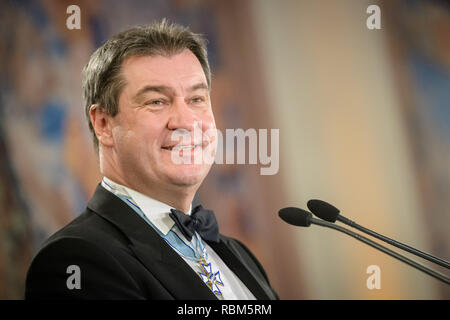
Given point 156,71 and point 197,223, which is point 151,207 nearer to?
point 197,223

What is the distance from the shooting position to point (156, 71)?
1749mm

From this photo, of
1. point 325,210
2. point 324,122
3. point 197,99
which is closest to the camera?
point 325,210

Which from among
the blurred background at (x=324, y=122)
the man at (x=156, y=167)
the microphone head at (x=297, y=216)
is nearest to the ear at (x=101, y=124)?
the man at (x=156, y=167)

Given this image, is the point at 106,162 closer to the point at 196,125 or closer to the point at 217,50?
the point at 196,125

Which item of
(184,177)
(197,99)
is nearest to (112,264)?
(184,177)

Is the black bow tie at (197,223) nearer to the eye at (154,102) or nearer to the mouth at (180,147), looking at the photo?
the mouth at (180,147)

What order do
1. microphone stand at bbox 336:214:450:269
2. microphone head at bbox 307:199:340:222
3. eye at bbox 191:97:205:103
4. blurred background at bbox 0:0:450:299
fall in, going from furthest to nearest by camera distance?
blurred background at bbox 0:0:450:299, eye at bbox 191:97:205:103, microphone head at bbox 307:199:340:222, microphone stand at bbox 336:214:450:269

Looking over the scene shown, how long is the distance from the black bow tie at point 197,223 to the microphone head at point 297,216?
263mm

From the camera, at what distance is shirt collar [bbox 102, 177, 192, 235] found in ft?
5.71

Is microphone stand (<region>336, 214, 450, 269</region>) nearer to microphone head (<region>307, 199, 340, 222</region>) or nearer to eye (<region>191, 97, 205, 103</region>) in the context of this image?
microphone head (<region>307, 199, 340, 222</region>)

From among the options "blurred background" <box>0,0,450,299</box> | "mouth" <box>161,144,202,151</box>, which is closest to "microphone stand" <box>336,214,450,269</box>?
"mouth" <box>161,144,202,151</box>

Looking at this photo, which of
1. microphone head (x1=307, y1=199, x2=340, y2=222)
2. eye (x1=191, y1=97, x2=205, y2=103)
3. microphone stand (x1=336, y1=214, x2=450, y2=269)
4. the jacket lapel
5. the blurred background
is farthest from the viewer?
the blurred background

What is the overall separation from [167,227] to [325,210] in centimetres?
51
